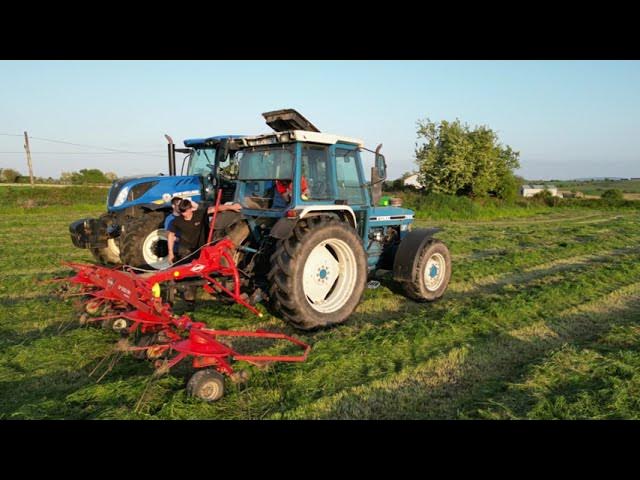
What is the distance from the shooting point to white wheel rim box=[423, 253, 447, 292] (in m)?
6.69

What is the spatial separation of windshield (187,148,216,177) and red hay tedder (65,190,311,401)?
4.14 metres

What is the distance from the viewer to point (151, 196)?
833 centimetres

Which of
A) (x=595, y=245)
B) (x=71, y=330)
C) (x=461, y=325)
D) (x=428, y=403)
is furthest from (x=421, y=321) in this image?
(x=595, y=245)

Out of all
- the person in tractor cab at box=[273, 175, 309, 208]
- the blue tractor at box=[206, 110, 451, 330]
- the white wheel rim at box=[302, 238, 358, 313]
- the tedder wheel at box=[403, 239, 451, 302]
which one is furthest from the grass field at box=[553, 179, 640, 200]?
the person in tractor cab at box=[273, 175, 309, 208]

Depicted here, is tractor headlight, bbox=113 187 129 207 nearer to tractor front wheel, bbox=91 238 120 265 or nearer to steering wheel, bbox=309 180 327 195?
tractor front wheel, bbox=91 238 120 265

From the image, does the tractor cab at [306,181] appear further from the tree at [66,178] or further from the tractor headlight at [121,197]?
the tree at [66,178]

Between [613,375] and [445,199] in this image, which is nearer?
[613,375]

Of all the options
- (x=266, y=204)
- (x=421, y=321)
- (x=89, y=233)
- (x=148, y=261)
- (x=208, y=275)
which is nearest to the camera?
(x=208, y=275)

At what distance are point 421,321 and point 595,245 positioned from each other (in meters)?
9.31

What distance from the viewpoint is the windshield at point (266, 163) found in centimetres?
570

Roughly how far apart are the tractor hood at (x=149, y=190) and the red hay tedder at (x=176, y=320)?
315cm

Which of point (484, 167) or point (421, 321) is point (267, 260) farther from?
point (484, 167)

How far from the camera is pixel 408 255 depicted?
640 cm

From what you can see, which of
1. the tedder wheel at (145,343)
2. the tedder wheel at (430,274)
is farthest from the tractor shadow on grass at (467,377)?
the tedder wheel at (145,343)
